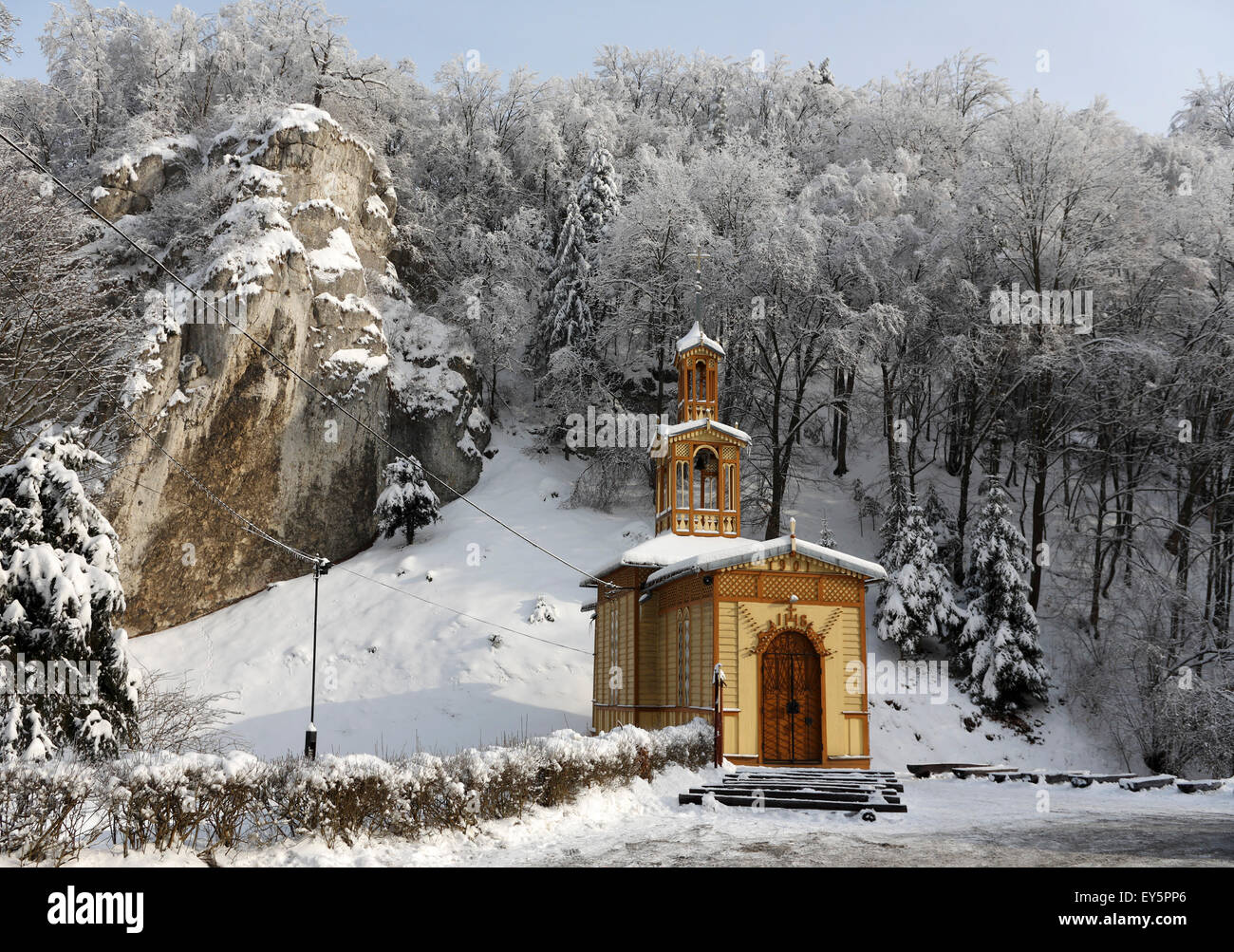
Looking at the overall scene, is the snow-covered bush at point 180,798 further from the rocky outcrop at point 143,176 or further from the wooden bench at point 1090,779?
the rocky outcrop at point 143,176

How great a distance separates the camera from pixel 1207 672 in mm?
23062

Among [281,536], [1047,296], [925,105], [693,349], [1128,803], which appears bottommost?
[1128,803]

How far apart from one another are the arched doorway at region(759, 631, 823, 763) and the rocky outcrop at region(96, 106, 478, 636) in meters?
20.0

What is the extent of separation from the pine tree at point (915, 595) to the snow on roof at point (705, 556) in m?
7.94

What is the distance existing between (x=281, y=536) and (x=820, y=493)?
21087 mm

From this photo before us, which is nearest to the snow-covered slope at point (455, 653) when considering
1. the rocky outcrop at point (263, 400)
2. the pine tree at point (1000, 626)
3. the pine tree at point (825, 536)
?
the pine tree at point (825, 536)

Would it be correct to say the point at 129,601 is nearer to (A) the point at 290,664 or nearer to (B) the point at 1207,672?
(A) the point at 290,664

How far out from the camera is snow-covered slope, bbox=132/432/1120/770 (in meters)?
24.7

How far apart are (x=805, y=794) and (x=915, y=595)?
15.9m

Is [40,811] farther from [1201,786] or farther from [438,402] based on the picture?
[438,402]

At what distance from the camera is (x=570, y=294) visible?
38906 mm

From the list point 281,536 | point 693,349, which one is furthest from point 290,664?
point 693,349

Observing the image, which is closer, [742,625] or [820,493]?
[742,625]

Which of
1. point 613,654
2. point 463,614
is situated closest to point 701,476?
point 613,654
